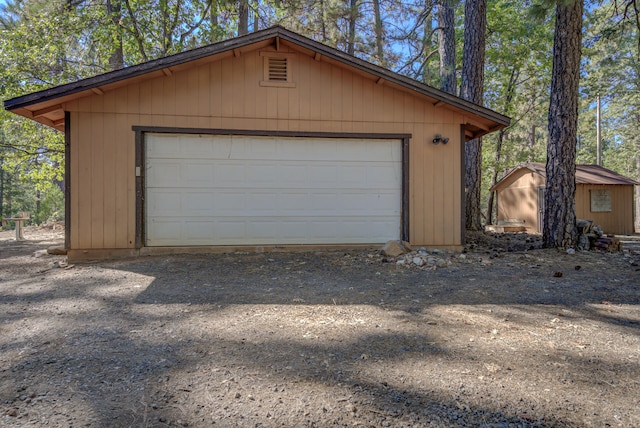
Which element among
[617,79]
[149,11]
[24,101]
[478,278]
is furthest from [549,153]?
[617,79]

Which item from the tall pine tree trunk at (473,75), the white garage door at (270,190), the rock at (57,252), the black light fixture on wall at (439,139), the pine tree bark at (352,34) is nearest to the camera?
the white garage door at (270,190)

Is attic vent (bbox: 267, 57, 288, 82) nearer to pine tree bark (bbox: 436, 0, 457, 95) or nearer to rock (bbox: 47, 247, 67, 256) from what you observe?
rock (bbox: 47, 247, 67, 256)

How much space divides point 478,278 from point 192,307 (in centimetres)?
361

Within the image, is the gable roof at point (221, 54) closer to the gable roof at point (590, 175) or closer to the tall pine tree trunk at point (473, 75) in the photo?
the tall pine tree trunk at point (473, 75)

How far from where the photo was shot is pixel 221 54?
6.75 m

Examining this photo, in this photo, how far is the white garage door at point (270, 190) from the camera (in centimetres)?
685

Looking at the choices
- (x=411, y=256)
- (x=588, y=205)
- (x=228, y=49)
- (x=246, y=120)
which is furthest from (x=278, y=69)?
(x=588, y=205)

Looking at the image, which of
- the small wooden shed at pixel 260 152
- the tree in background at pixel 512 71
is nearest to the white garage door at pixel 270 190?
the small wooden shed at pixel 260 152

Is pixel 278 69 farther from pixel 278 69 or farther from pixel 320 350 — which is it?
pixel 320 350

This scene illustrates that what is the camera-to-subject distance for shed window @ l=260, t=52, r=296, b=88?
278 inches

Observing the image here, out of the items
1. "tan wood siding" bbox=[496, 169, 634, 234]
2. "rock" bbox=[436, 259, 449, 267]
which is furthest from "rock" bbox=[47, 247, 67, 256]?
"tan wood siding" bbox=[496, 169, 634, 234]

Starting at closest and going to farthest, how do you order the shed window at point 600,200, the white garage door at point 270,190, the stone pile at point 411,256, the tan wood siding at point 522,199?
the stone pile at point 411,256
the white garage door at point 270,190
the shed window at point 600,200
the tan wood siding at point 522,199

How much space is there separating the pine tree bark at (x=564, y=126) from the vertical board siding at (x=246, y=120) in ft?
5.63

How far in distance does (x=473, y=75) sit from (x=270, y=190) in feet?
21.4
